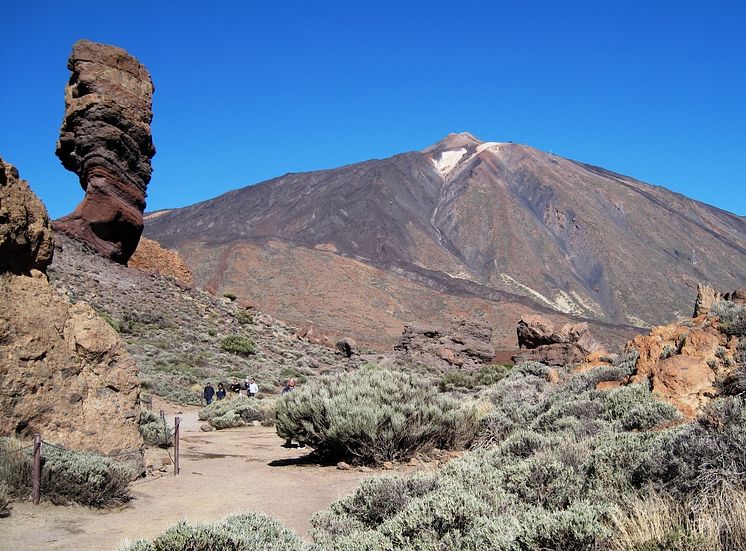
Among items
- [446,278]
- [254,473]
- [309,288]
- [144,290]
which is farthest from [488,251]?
[254,473]

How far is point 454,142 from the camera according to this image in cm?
16800

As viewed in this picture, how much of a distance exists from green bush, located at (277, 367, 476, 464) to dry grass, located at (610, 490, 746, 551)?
5.66m

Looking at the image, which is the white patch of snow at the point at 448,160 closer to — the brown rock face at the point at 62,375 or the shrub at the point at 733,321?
the shrub at the point at 733,321

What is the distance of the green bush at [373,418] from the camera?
893 centimetres

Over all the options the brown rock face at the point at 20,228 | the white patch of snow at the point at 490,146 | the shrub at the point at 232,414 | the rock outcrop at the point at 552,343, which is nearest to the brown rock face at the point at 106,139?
the shrub at the point at 232,414

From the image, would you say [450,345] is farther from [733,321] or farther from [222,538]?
[222,538]

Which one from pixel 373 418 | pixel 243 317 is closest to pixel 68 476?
pixel 373 418

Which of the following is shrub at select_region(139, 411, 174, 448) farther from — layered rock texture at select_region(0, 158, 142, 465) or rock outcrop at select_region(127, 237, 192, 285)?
rock outcrop at select_region(127, 237, 192, 285)

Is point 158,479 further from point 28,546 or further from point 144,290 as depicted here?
point 144,290

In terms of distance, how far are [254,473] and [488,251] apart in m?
98.7

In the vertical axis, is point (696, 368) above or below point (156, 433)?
above

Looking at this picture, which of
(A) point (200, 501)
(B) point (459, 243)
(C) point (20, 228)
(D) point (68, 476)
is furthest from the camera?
(B) point (459, 243)

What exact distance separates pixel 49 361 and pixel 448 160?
492ft

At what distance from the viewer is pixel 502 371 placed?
25.9 meters
